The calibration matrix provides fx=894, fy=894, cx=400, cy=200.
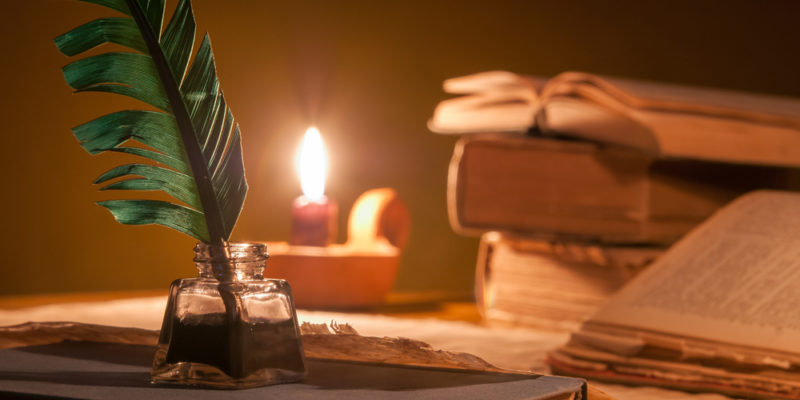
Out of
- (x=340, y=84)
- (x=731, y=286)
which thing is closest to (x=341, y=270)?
(x=731, y=286)

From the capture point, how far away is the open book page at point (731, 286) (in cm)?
76

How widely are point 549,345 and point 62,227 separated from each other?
3.61 feet

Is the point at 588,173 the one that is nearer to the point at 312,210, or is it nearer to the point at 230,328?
the point at 312,210

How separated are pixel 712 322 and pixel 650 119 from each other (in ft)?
1.20

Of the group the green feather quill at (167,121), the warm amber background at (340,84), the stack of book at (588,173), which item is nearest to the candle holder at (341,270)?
the stack of book at (588,173)

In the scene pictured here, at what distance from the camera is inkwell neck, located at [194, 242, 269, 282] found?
0.53 meters

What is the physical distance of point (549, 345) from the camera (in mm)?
1047

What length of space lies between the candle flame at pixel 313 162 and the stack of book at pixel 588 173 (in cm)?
26

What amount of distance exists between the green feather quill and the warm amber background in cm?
126

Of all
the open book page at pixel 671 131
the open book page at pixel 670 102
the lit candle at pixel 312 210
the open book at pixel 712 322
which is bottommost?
the open book at pixel 712 322

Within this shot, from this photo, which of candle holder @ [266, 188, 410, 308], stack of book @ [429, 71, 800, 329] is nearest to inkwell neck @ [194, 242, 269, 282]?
stack of book @ [429, 71, 800, 329]

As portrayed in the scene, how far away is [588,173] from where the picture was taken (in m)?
1.19

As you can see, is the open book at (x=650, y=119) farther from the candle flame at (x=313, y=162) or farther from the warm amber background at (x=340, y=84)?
the warm amber background at (x=340, y=84)

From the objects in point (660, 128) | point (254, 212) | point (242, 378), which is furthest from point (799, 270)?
point (254, 212)
